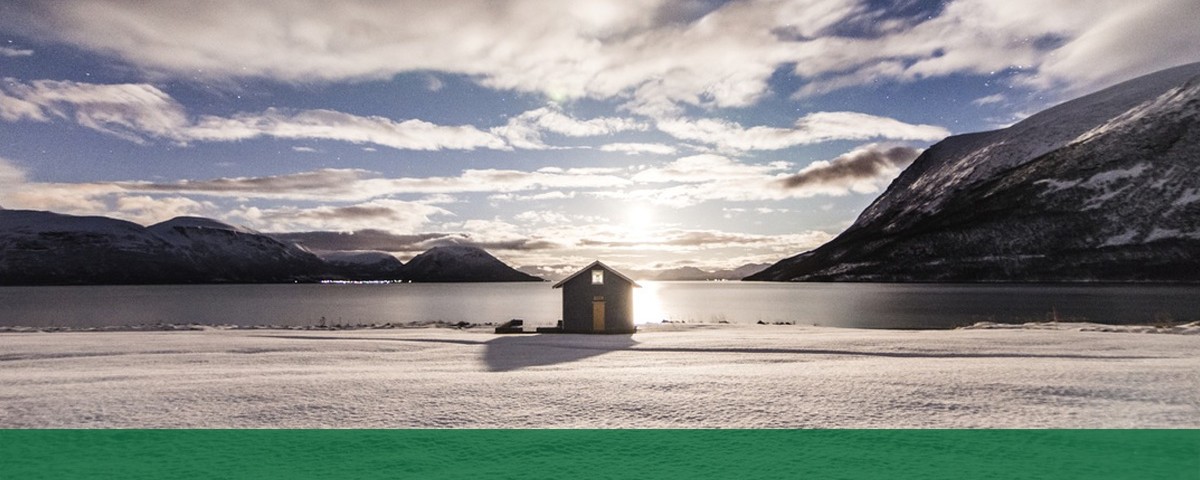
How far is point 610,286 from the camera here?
138ft

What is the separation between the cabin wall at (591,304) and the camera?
136ft

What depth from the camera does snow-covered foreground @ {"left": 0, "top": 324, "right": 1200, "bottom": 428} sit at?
10891 millimetres

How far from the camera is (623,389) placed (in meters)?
13.9

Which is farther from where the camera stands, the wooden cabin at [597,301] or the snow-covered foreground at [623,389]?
the wooden cabin at [597,301]

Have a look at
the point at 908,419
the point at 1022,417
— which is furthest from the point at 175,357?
the point at 1022,417

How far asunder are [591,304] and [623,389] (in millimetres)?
27997

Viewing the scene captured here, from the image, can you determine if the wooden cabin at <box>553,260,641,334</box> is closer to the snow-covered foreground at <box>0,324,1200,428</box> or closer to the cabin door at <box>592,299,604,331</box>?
the cabin door at <box>592,299,604,331</box>

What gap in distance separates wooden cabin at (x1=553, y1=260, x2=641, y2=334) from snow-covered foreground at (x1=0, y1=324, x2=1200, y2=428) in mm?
18269
